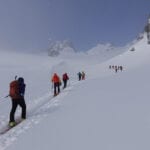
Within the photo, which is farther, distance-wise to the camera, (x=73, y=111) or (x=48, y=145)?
(x=73, y=111)

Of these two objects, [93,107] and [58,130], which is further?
[93,107]

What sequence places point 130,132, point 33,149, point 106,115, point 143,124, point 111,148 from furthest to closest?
1. point 106,115
2. point 143,124
3. point 130,132
4. point 33,149
5. point 111,148

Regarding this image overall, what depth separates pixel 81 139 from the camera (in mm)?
8203

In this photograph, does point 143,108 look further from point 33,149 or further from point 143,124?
point 33,149

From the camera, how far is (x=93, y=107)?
41.7ft

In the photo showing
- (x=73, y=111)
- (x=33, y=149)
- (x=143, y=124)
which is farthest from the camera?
(x=73, y=111)

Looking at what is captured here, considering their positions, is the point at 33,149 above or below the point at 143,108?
below

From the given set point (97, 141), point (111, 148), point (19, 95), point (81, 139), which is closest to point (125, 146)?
point (111, 148)

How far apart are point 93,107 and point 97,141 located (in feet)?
15.7

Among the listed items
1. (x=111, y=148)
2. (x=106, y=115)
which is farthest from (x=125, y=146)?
(x=106, y=115)

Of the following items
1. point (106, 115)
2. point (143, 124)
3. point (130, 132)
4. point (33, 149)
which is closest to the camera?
point (33, 149)

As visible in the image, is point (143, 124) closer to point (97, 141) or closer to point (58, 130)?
point (97, 141)

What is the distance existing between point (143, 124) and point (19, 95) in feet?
19.7

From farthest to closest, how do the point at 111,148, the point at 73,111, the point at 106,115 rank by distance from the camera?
the point at 73,111 < the point at 106,115 < the point at 111,148
